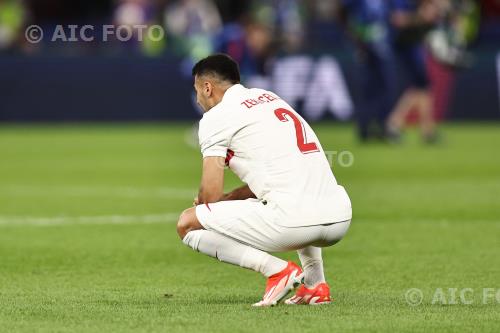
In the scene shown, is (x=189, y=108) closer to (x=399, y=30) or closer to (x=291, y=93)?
(x=291, y=93)

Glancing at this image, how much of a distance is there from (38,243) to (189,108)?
1772 centimetres

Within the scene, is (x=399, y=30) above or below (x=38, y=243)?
above

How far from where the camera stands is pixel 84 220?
44.0ft

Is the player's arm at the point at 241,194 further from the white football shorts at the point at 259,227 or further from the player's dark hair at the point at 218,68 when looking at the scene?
the player's dark hair at the point at 218,68

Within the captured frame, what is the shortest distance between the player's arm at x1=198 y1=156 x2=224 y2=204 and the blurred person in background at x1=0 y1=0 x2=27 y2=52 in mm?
23319

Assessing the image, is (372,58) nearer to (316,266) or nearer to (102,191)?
(102,191)

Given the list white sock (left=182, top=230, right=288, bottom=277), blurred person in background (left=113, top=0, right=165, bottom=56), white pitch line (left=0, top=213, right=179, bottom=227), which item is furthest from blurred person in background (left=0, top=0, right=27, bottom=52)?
white sock (left=182, top=230, right=288, bottom=277)

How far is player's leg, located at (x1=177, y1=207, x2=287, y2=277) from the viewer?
775cm

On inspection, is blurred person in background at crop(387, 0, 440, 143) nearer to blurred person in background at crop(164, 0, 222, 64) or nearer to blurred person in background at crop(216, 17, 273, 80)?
blurred person in background at crop(216, 17, 273, 80)

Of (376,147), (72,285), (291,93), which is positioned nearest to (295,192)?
(72,285)

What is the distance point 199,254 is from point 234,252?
10.4 feet

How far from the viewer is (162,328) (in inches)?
271

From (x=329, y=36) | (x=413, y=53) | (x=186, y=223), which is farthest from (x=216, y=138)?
(x=329, y=36)

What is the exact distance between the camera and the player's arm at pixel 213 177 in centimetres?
768
